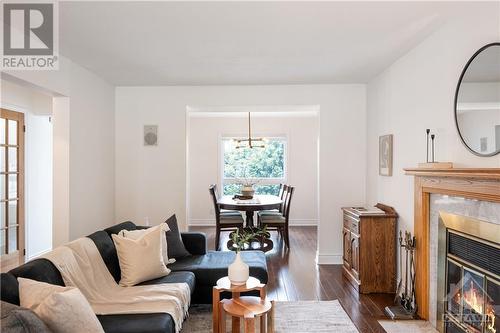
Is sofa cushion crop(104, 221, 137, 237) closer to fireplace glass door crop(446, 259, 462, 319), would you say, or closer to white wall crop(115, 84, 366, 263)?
white wall crop(115, 84, 366, 263)

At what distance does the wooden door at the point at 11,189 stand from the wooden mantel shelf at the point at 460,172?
4.93 metres

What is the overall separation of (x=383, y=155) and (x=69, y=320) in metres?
3.60

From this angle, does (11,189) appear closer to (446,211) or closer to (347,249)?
(347,249)

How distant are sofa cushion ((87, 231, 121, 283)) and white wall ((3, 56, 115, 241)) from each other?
3.09 feet

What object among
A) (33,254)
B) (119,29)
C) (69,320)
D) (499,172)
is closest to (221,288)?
(69,320)

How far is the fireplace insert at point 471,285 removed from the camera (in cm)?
214

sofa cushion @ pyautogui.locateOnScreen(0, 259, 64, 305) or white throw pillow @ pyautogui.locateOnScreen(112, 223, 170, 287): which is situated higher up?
sofa cushion @ pyautogui.locateOnScreen(0, 259, 64, 305)

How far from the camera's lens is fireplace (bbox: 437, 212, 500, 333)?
214 centimetres

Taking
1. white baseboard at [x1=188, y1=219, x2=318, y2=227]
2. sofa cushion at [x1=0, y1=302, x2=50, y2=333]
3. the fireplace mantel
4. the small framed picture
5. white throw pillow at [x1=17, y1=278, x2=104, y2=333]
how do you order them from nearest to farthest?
sofa cushion at [x1=0, y1=302, x2=50, y2=333]
white throw pillow at [x1=17, y1=278, x2=104, y2=333]
the fireplace mantel
the small framed picture
white baseboard at [x1=188, y1=219, x2=318, y2=227]

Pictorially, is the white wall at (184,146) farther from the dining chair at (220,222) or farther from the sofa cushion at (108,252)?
the sofa cushion at (108,252)

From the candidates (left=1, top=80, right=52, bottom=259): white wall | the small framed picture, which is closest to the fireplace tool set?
the small framed picture

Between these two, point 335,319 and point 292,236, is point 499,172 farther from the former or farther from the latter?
point 292,236

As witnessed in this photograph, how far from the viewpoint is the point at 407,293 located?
3270 mm

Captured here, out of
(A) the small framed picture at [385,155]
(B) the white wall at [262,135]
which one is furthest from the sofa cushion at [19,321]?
(B) the white wall at [262,135]
